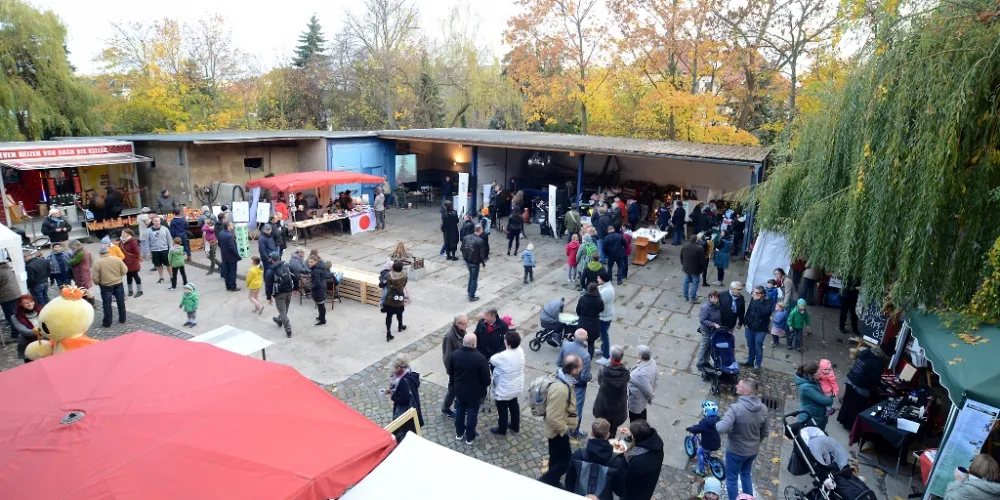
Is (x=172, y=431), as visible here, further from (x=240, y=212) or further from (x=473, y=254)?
(x=240, y=212)

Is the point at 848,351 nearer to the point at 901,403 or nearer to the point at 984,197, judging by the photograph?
the point at 901,403

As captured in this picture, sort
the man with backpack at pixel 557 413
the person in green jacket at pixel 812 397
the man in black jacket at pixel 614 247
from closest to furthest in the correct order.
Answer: the man with backpack at pixel 557 413 < the person in green jacket at pixel 812 397 < the man in black jacket at pixel 614 247

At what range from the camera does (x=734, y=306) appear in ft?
26.6

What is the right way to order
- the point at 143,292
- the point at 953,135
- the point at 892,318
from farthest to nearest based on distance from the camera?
1. the point at 143,292
2. the point at 892,318
3. the point at 953,135

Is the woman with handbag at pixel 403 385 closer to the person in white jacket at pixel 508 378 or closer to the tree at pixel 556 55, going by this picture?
the person in white jacket at pixel 508 378

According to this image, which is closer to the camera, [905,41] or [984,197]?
[984,197]

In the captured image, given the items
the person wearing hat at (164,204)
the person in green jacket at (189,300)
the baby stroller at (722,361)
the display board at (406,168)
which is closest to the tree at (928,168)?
the baby stroller at (722,361)

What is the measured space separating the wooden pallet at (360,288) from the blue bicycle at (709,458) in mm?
6462

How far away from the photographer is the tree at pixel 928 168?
502 cm

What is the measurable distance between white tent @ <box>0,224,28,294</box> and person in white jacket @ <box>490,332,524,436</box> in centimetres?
829

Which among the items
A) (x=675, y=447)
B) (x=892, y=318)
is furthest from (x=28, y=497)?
(x=892, y=318)

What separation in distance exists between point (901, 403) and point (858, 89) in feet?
12.2

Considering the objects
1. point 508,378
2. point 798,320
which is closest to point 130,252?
point 508,378

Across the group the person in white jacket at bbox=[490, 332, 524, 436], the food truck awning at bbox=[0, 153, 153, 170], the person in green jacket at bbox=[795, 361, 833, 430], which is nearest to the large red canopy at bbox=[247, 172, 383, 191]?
the food truck awning at bbox=[0, 153, 153, 170]
